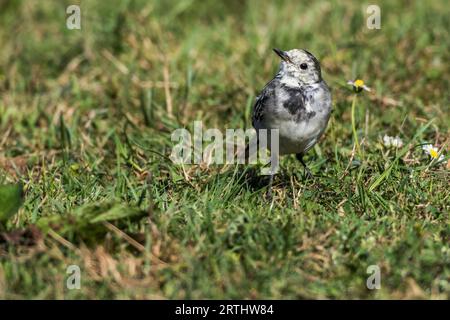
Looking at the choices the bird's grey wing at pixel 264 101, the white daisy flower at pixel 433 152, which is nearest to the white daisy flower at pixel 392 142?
the white daisy flower at pixel 433 152

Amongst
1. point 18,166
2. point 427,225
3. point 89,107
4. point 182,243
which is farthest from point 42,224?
point 89,107

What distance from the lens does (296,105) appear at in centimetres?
494

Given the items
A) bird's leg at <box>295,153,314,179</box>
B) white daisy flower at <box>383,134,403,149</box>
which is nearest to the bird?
bird's leg at <box>295,153,314,179</box>

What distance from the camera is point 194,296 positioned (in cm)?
381

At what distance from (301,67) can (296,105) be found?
1.14ft

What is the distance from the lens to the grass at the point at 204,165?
3.95 metres

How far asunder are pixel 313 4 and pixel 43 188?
4.47 m

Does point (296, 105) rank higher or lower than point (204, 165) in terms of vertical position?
higher

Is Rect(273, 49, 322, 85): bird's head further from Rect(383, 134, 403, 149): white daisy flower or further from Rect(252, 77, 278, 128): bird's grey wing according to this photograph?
Rect(383, 134, 403, 149): white daisy flower

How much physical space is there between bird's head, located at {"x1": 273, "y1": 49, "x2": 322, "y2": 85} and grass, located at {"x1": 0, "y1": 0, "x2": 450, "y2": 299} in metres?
0.62

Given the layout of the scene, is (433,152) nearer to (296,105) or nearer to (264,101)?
(296,105)

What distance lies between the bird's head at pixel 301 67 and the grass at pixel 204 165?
0.62 m

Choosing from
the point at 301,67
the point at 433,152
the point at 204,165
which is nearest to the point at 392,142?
the point at 433,152

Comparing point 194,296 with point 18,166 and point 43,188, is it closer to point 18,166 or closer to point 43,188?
point 43,188
